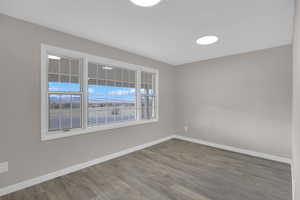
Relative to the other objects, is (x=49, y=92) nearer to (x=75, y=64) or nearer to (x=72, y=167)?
(x=75, y=64)

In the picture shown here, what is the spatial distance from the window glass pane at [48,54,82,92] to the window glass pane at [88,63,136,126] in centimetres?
23

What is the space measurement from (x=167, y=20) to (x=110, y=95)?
1.92 metres

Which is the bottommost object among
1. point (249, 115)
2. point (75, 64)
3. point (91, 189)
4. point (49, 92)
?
point (91, 189)

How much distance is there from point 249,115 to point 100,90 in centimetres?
349

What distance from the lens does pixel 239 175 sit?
224 cm

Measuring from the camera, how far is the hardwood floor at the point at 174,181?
1774 millimetres

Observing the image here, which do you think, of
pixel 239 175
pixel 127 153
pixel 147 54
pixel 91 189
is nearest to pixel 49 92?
pixel 91 189

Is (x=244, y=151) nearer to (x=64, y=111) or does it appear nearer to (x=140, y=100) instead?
(x=140, y=100)

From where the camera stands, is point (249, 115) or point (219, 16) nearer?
point (219, 16)

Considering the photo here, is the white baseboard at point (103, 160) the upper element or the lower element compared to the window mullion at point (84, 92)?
lower

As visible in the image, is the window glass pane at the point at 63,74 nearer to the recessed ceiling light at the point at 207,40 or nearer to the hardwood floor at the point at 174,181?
the hardwood floor at the point at 174,181

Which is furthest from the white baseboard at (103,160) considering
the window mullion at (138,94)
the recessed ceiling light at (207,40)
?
the recessed ceiling light at (207,40)

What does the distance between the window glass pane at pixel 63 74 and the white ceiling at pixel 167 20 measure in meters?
0.52

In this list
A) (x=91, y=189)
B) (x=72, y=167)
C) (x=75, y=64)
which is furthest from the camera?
(x=75, y=64)
